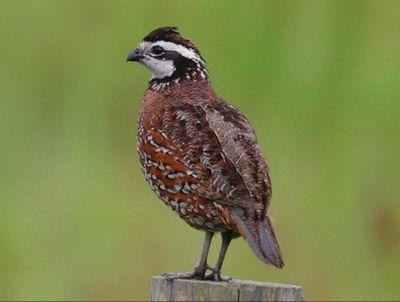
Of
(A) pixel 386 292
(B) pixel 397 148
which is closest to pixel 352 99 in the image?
(B) pixel 397 148

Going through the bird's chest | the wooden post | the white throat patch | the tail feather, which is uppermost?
the white throat patch

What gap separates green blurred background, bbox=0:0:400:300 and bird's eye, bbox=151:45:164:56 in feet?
7.27

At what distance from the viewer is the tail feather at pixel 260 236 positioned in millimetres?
6586

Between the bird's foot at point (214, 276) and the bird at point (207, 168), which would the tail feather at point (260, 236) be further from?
the bird's foot at point (214, 276)

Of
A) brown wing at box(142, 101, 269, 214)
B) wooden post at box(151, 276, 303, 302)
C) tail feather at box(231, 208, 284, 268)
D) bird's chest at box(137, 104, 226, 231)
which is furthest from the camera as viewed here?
bird's chest at box(137, 104, 226, 231)

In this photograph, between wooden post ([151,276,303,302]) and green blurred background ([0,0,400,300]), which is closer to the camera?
wooden post ([151,276,303,302])

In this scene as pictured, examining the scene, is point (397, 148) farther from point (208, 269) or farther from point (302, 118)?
point (208, 269)

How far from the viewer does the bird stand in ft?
22.7

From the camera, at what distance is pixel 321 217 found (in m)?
10.3

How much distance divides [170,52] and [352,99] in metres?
3.34

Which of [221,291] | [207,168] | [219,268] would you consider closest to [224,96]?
[207,168]

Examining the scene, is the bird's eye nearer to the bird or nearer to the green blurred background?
the bird

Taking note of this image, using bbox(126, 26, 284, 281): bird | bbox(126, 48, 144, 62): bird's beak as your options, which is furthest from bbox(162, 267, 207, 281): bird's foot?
bbox(126, 48, 144, 62): bird's beak

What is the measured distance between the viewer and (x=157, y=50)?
7797 mm
